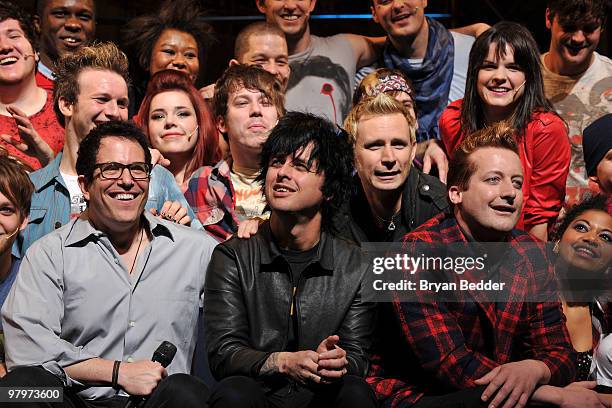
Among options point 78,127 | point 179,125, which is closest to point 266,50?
point 179,125

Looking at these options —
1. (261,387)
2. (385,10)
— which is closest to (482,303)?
(261,387)

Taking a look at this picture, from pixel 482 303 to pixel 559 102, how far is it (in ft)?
5.21

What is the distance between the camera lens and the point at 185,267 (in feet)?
10.8

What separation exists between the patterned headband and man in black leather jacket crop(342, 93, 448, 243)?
0.35m

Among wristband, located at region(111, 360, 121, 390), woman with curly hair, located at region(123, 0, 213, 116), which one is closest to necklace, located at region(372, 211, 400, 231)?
wristband, located at region(111, 360, 121, 390)

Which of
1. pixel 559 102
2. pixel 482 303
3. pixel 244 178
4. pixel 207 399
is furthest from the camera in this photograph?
pixel 559 102

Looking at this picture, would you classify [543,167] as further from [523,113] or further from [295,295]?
[295,295]

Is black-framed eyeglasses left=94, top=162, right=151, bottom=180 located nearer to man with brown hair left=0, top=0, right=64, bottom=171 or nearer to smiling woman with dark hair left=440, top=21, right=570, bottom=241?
man with brown hair left=0, top=0, right=64, bottom=171

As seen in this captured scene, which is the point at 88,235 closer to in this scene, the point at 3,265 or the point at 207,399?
the point at 3,265

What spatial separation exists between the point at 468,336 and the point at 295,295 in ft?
1.91

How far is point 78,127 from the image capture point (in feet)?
12.8

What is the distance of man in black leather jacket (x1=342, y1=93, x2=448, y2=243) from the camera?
144 inches

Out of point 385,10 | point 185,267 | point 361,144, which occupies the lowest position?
point 185,267

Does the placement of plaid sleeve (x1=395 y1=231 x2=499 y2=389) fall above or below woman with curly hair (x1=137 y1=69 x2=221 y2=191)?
below
